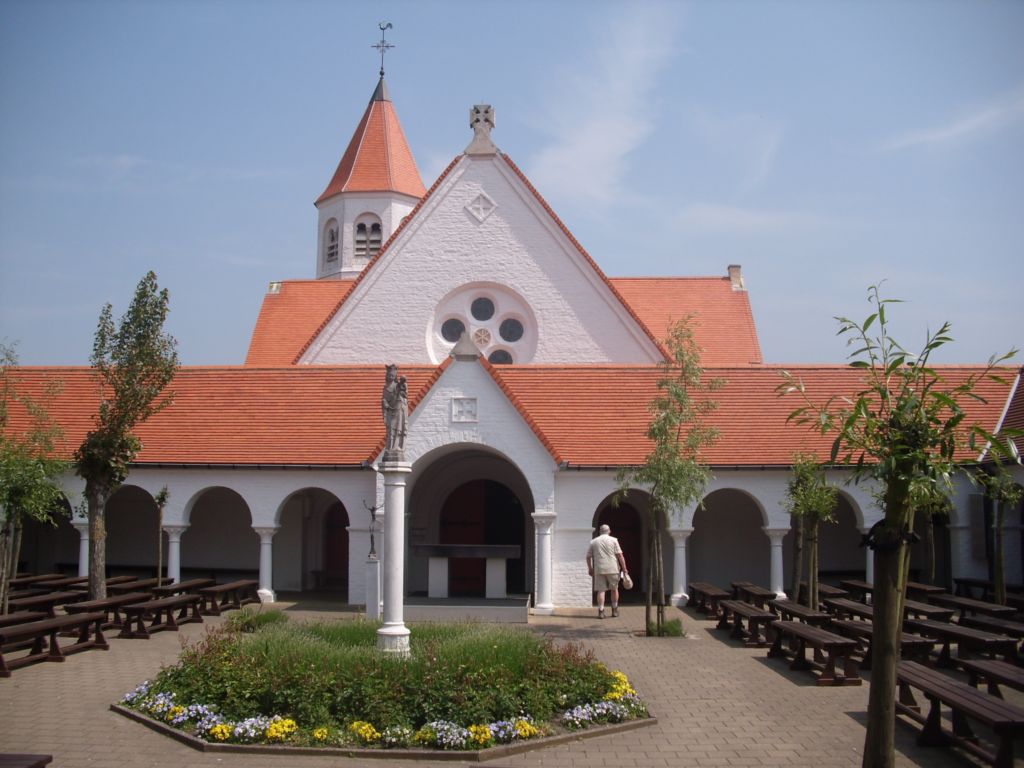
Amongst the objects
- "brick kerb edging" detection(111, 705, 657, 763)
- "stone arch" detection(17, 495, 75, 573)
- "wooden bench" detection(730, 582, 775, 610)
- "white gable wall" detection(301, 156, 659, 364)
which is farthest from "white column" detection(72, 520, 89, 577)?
"wooden bench" detection(730, 582, 775, 610)

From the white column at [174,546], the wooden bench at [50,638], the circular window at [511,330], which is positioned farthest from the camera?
the circular window at [511,330]

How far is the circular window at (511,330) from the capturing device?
1129 inches

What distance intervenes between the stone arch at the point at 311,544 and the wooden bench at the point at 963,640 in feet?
45.8

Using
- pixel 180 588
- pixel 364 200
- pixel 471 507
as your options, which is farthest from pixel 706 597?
pixel 364 200

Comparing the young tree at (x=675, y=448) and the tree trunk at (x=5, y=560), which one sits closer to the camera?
the tree trunk at (x=5, y=560)

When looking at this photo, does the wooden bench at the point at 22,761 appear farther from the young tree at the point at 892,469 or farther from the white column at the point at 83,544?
the white column at the point at 83,544

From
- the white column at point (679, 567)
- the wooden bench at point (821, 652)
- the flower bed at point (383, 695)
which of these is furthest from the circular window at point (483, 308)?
the flower bed at point (383, 695)

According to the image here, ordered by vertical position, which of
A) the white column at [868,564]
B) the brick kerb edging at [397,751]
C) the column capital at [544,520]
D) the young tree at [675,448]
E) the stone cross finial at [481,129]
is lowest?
the brick kerb edging at [397,751]

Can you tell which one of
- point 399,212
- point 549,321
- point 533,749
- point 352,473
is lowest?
point 533,749

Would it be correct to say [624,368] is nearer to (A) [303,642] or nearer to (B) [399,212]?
(A) [303,642]

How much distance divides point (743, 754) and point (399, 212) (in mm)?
36260

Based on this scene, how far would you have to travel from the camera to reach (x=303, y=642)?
487 inches

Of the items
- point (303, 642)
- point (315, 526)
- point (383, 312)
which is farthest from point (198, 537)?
point (303, 642)

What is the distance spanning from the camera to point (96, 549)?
19234mm
